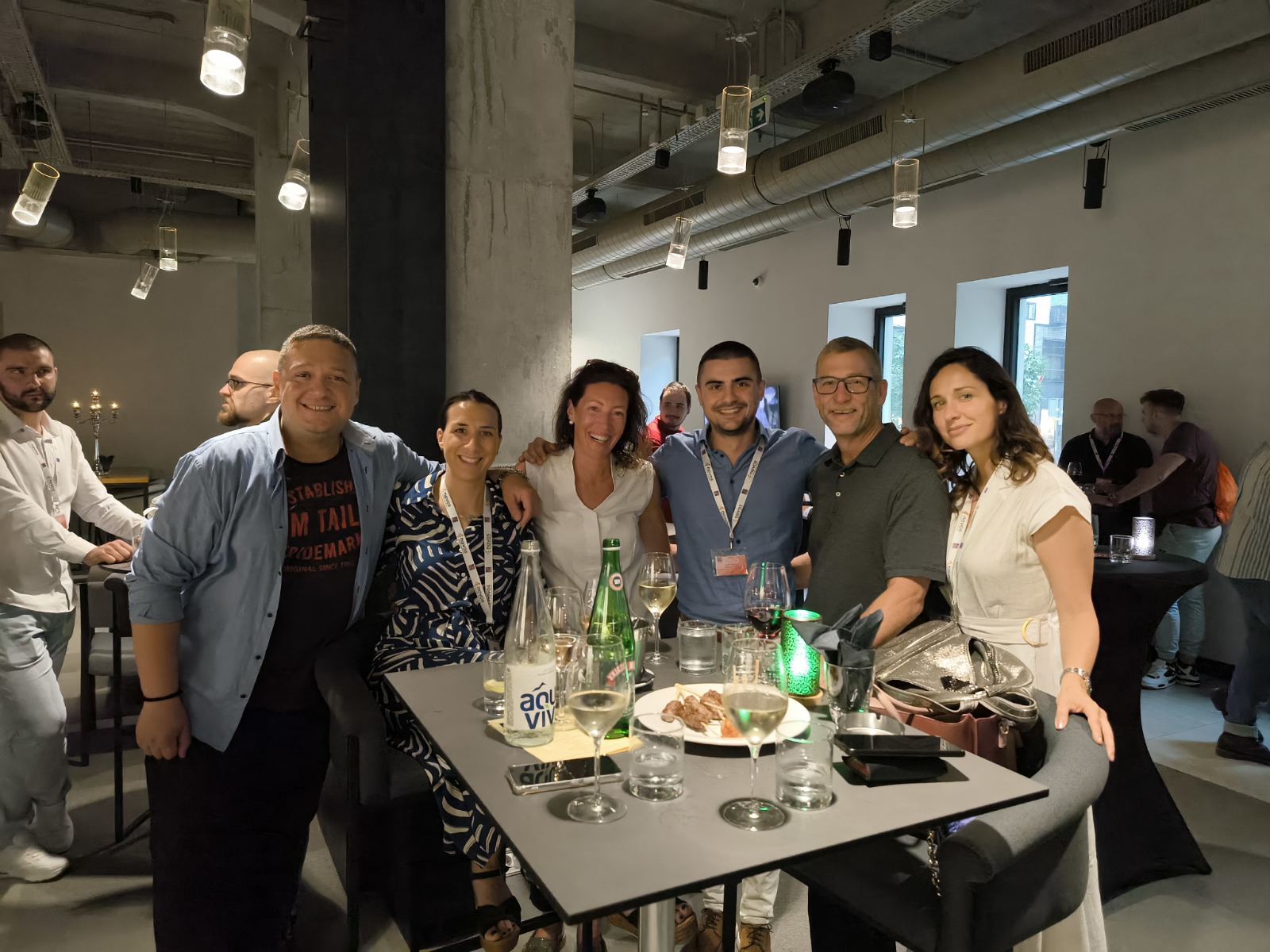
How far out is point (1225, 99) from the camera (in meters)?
4.75

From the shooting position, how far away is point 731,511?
2553mm

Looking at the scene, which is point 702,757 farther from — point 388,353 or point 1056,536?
point 388,353

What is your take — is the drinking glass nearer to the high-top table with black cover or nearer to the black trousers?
the high-top table with black cover

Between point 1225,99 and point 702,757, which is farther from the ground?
point 1225,99

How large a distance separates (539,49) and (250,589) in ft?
7.98

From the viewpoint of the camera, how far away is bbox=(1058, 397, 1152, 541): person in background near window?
19.1 ft

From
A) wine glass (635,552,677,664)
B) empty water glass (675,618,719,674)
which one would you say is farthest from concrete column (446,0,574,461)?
empty water glass (675,618,719,674)

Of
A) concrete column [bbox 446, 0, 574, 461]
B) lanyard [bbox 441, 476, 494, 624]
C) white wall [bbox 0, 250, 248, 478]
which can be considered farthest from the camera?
white wall [bbox 0, 250, 248, 478]

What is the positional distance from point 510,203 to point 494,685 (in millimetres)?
2283

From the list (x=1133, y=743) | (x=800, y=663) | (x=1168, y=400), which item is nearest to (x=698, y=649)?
(x=800, y=663)

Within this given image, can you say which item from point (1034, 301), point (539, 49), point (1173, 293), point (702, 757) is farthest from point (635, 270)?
point (702, 757)

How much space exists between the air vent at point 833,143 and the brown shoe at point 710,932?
16.7ft

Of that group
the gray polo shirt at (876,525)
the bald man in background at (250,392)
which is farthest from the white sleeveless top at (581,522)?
the bald man in background at (250,392)

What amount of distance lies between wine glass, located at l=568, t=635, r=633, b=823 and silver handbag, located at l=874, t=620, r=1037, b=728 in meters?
0.57
